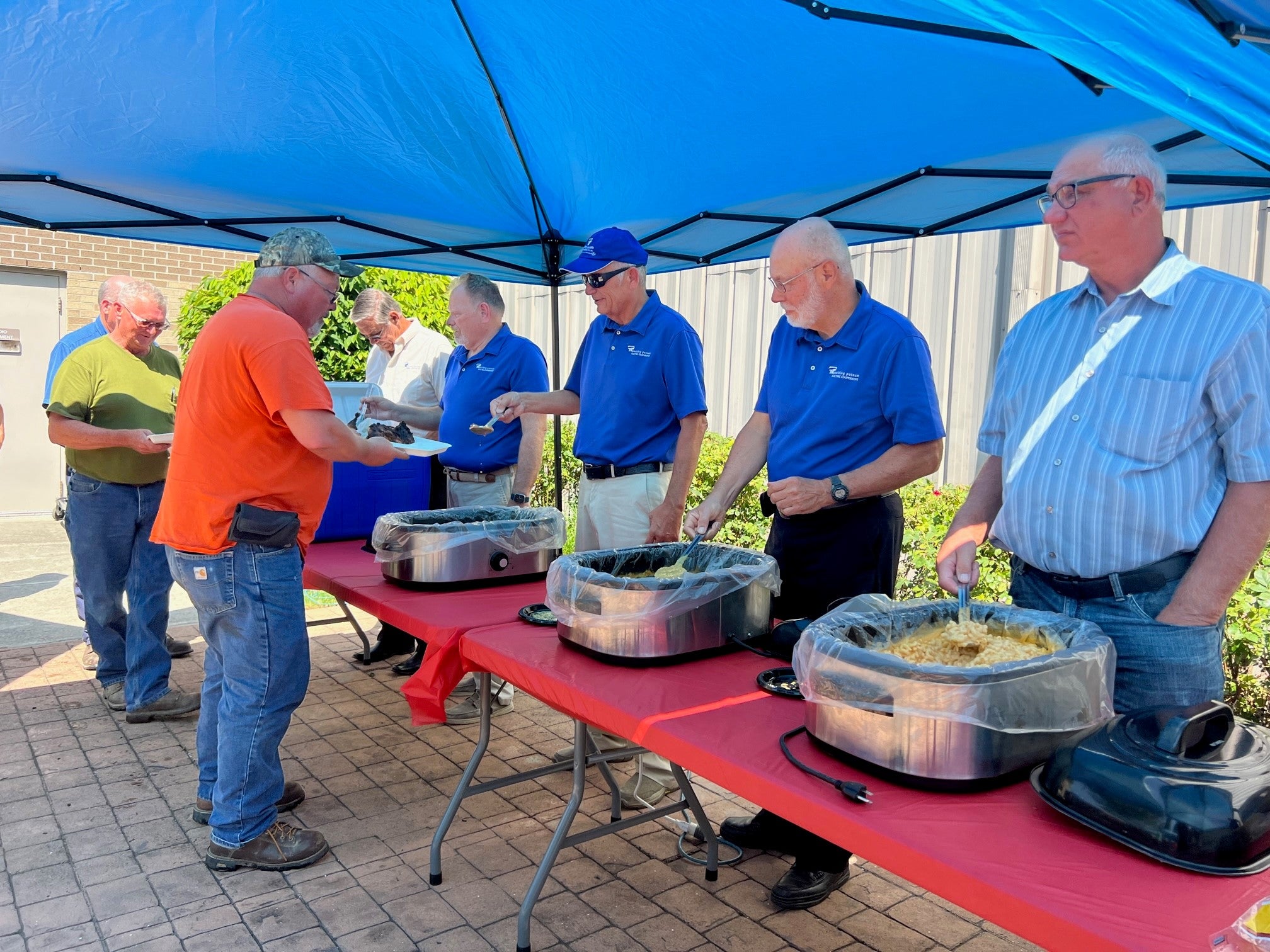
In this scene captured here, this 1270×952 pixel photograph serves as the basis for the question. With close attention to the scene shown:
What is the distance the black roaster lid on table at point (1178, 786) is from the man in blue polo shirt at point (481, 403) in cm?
291

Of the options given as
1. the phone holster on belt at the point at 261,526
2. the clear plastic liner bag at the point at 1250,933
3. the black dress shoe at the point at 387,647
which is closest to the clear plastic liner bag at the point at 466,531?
the phone holster on belt at the point at 261,526

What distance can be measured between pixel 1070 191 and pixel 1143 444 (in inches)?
19.9

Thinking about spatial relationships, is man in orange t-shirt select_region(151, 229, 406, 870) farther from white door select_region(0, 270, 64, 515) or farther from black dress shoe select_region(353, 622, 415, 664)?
white door select_region(0, 270, 64, 515)

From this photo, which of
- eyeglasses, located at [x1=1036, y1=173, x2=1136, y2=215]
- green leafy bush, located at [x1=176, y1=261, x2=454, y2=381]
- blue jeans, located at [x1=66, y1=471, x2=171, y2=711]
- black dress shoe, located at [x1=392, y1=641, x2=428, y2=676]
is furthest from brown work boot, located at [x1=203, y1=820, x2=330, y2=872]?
green leafy bush, located at [x1=176, y1=261, x2=454, y2=381]

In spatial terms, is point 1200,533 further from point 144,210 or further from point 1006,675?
point 144,210

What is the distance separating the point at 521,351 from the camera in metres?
4.09

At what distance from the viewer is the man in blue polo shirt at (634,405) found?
331cm

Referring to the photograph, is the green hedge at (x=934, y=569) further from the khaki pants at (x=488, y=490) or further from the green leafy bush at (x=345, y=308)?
the green leafy bush at (x=345, y=308)

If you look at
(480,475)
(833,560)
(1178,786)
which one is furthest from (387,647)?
(1178,786)

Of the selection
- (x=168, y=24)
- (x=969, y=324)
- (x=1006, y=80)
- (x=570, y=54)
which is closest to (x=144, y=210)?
(x=168, y=24)

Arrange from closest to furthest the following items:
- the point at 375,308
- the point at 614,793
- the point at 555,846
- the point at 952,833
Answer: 1. the point at 952,833
2. the point at 555,846
3. the point at 614,793
4. the point at 375,308

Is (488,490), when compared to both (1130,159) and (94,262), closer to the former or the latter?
(1130,159)

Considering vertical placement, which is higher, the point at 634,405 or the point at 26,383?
the point at 634,405

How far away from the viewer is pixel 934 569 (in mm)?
4059
